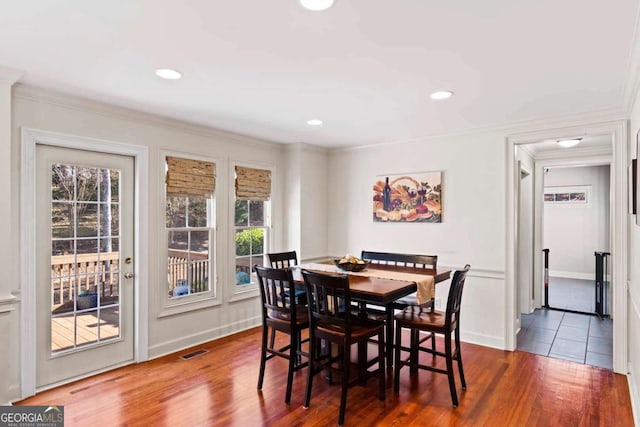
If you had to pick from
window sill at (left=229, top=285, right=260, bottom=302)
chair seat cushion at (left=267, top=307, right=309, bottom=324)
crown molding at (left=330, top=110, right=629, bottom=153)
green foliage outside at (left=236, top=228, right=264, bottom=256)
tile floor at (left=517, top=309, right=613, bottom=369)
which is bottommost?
tile floor at (left=517, top=309, right=613, bottom=369)

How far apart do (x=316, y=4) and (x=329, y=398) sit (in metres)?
2.70

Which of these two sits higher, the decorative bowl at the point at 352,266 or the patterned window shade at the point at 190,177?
the patterned window shade at the point at 190,177

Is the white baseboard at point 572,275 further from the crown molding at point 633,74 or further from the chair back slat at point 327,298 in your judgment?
the chair back slat at point 327,298

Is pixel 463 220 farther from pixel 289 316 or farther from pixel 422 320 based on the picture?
pixel 289 316

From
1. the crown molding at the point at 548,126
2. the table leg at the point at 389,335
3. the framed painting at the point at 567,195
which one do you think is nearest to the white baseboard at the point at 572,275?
the framed painting at the point at 567,195

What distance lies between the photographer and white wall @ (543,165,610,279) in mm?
7720

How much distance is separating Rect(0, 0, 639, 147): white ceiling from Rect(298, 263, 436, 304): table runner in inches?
60.0

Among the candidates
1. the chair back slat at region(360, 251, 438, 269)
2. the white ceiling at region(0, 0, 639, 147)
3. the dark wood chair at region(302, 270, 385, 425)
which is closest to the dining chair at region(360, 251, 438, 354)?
the chair back slat at region(360, 251, 438, 269)

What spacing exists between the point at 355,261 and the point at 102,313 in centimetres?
241

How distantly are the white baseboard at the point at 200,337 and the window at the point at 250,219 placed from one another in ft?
1.66

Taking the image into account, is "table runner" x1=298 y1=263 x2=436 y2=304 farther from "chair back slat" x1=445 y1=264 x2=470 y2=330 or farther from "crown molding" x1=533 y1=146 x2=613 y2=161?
"crown molding" x1=533 y1=146 x2=613 y2=161

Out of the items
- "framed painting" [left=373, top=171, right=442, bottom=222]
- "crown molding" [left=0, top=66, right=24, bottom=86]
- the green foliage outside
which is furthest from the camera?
the green foliage outside

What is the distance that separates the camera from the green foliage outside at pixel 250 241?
4664 mm

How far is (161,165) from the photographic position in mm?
3809
